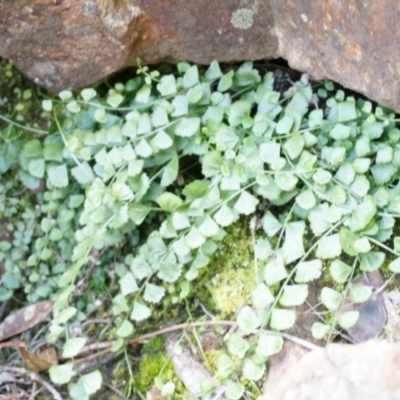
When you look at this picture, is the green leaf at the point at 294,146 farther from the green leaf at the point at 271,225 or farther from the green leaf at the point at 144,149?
the green leaf at the point at 144,149

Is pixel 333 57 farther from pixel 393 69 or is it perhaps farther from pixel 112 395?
pixel 112 395

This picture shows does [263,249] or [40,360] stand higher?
[263,249]

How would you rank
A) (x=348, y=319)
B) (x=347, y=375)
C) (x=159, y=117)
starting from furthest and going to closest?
1. (x=159, y=117)
2. (x=348, y=319)
3. (x=347, y=375)

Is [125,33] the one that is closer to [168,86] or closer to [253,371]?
[168,86]

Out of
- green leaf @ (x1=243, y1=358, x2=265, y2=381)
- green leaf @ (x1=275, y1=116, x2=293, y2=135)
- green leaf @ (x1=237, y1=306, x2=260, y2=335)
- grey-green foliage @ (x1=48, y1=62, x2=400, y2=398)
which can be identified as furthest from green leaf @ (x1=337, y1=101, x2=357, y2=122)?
green leaf @ (x1=243, y1=358, x2=265, y2=381)

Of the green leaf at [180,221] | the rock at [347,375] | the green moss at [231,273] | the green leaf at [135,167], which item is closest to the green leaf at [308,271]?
the green moss at [231,273]

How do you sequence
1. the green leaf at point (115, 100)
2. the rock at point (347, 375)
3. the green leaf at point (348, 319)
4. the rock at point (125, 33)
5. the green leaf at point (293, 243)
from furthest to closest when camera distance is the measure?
1. the green leaf at point (115, 100)
2. the rock at point (125, 33)
3. the green leaf at point (293, 243)
4. the green leaf at point (348, 319)
5. the rock at point (347, 375)

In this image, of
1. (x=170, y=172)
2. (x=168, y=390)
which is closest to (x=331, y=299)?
(x=168, y=390)
